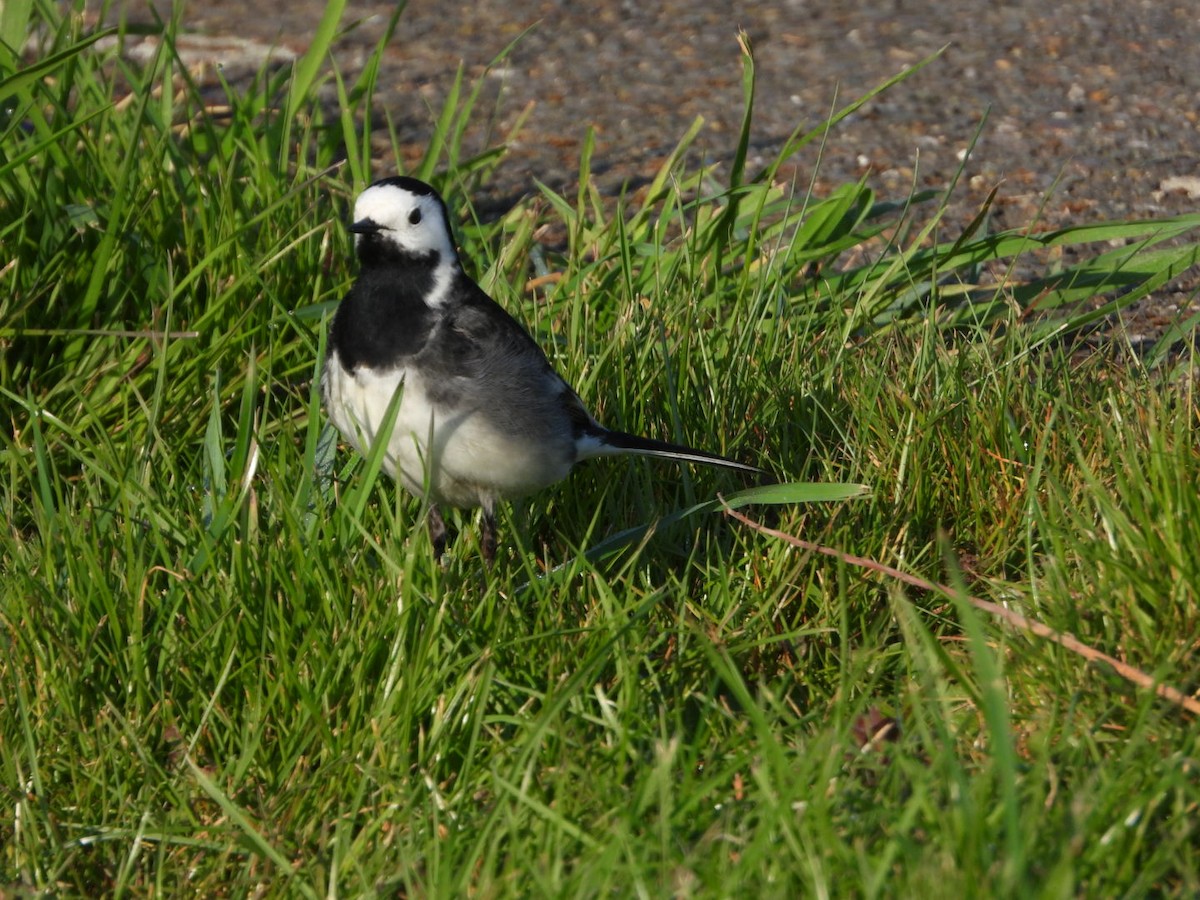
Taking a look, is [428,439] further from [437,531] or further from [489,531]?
[437,531]

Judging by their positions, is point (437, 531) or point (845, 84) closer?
point (437, 531)

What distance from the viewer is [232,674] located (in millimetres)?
2447

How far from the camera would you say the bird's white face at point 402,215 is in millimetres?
3062

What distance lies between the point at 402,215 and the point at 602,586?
3.02ft

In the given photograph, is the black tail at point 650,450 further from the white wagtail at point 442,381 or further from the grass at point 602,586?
the grass at point 602,586

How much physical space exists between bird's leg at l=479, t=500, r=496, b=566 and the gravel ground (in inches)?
67.7

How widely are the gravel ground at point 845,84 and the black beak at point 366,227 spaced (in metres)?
1.56

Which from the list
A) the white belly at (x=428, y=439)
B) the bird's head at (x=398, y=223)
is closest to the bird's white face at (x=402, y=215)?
the bird's head at (x=398, y=223)

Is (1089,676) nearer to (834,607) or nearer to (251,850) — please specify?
(834,607)

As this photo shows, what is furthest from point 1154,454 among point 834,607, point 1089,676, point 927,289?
point 927,289

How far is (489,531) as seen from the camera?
3113 mm

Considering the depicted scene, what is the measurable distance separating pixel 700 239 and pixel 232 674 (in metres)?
1.86

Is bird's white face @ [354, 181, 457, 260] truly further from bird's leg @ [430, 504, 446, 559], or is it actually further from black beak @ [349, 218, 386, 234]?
bird's leg @ [430, 504, 446, 559]

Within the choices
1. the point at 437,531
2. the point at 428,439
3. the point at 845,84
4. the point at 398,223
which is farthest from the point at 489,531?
the point at 845,84
